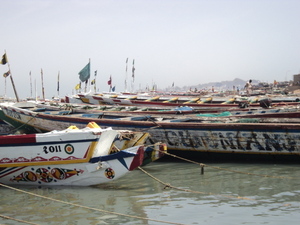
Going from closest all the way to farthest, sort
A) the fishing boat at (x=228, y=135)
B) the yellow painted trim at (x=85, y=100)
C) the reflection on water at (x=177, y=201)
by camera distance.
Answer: the reflection on water at (x=177, y=201), the fishing boat at (x=228, y=135), the yellow painted trim at (x=85, y=100)

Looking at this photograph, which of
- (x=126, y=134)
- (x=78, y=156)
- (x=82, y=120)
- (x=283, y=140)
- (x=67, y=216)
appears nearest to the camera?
(x=67, y=216)

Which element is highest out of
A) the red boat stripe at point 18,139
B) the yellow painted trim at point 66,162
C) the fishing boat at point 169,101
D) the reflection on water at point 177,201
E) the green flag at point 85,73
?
the green flag at point 85,73

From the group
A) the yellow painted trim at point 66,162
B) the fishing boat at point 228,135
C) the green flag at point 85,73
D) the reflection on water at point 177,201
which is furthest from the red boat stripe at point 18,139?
the green flag at point 85,73

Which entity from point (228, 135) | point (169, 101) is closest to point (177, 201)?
point (228, 135)

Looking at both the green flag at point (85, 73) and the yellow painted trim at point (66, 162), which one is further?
the green flag at point (85, 73)

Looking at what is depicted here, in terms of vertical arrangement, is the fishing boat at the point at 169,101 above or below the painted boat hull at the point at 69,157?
above

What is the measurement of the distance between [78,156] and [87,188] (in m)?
0.76

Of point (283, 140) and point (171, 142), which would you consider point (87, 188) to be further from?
point (283, 140)

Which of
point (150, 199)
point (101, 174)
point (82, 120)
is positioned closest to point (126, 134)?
point (101, 174)

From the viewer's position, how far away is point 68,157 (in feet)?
28.7

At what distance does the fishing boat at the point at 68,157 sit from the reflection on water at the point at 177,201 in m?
0.27

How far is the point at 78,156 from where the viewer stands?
28.7 ft

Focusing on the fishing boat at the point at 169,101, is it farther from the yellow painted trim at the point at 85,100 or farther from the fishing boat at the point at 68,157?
the fishing boat at the point at 68,157

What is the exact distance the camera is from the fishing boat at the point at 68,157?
868 cm
